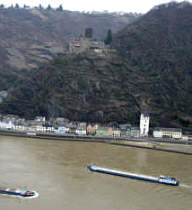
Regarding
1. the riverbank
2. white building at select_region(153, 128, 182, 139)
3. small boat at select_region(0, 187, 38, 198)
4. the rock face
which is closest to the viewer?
small boat at select_region(0, 187, 38, 198)

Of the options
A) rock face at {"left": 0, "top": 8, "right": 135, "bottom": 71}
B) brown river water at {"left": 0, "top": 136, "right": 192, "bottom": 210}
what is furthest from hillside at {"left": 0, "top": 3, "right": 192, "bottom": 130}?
rock face at {"left": 0, "top": 8, "right": 135, "bottom": 71}

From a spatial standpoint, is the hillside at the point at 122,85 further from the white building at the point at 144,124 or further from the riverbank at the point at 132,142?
the riverbank at the point at 132,142

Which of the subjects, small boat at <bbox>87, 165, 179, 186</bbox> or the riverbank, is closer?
small boat at <bbox>87, 165, 179, 186</bbox>

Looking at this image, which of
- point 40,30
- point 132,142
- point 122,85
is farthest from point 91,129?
point 40,30

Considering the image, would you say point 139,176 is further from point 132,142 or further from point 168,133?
point 168,133

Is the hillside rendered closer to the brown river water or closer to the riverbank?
the riverbank

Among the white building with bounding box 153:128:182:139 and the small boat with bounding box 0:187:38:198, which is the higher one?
the white building with bounding box 153:128:182:139
